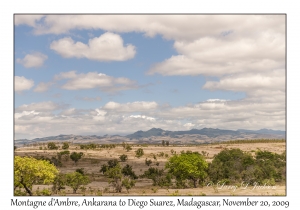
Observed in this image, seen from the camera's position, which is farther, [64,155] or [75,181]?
[64,155]

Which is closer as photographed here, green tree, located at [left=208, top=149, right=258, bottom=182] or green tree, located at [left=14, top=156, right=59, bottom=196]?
green tree, located at [left=14, top=156, right=59, bottom=196]

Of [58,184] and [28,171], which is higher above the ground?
[28,171]

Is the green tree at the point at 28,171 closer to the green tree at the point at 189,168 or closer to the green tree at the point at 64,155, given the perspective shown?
the green tree at the point at 189,168

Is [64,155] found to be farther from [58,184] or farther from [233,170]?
[233,170]

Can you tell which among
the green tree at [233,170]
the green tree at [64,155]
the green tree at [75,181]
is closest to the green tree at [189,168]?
the green tree at [233,170]

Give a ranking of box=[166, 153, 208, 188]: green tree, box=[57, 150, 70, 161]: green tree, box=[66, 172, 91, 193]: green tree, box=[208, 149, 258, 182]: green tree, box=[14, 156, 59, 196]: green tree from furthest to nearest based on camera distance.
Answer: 1. box=[57, 150, 70, 161]: green tree
2. box=[208, 149, 258, 182]: green tree
3. box=[166, 153, 208, 188]: green tree
4. box=[66, 172, 91, 193]: green tree
5. box=[14, 156, 59, 196]: green tree

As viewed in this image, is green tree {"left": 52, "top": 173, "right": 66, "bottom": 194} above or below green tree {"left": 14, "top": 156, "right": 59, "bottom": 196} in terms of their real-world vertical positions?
below

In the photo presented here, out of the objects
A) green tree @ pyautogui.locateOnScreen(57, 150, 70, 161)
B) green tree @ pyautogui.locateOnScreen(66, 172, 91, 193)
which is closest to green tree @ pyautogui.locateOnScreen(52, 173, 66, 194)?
green tree @ pyautogui.locateOnScreen(66, 172, 91, 193)

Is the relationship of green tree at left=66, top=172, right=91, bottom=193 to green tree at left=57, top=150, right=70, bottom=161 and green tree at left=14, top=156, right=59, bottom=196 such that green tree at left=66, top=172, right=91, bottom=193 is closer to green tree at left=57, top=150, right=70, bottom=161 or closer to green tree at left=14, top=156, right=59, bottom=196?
green tree at left=14, top=156, right=59, bottom=196

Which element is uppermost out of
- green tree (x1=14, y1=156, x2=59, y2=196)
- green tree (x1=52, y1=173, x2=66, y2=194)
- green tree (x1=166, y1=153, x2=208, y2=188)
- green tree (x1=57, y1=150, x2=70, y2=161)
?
green tree (x1=14, y1=156, x2=59, y2=196)

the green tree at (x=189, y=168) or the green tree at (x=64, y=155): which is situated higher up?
the green tree at (x=189, y=168)

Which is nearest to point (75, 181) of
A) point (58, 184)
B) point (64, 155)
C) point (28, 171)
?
point (58, 184)

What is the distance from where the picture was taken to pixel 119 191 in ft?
154
